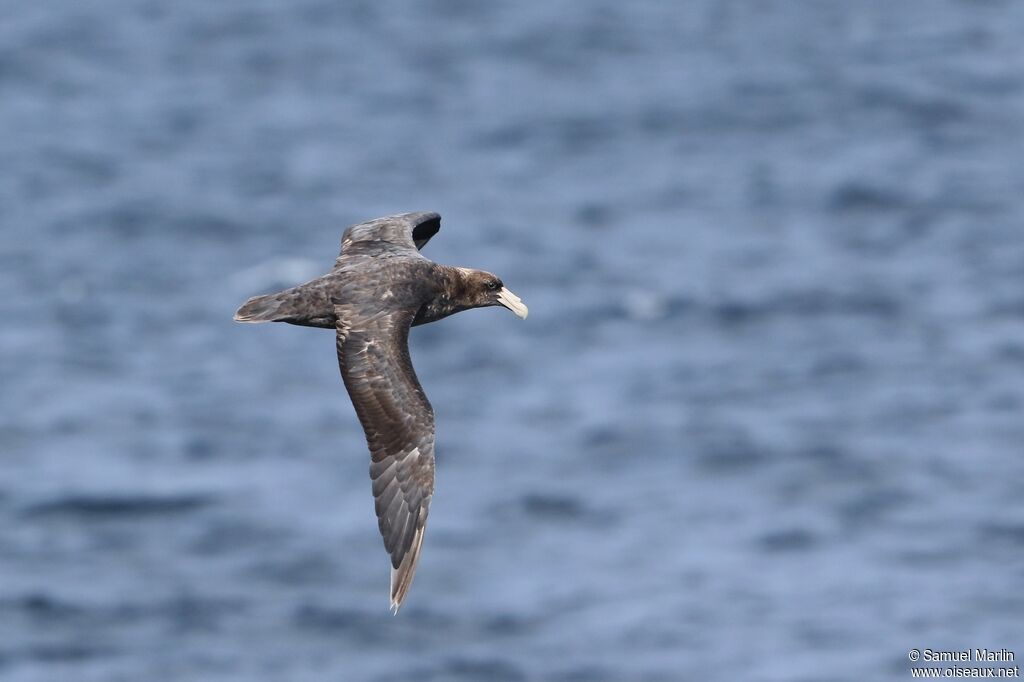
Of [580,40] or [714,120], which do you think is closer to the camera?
[714,120]

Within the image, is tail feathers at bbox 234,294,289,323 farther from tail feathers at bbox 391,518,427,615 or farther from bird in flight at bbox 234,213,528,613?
tail feathers at bbox 391,518,427,615

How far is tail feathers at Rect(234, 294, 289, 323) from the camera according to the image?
56.5 ft

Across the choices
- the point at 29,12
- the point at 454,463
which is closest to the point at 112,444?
the point at 454,463

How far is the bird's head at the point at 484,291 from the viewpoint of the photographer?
1869 cm

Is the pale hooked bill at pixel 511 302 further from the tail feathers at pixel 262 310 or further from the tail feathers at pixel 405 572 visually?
the tail feathers at pixel 405 572

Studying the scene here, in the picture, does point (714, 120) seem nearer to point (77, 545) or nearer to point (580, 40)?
point (580, 40)

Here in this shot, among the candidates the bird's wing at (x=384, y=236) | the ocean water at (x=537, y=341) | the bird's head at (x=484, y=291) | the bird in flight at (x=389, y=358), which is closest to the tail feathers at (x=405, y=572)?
the bird in flight at (x=389, y=358)

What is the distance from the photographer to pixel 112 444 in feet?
194

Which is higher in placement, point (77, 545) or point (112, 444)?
point (112, 444)

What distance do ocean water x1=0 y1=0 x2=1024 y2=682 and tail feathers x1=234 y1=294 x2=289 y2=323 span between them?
104 ft

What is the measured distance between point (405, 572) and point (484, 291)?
3635 millimetres

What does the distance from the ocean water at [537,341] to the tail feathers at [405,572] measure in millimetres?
31681

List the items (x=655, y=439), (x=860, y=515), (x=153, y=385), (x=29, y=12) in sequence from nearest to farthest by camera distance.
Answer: (x=860, y=515), (x=655, y=439), (x=153, y=385), (x=29, y=12)

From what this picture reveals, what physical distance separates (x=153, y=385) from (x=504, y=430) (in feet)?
42.3
